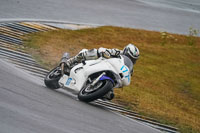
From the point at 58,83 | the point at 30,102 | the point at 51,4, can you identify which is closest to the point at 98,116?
the point at 30,102

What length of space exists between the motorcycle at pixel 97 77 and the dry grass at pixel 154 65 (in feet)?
4.91

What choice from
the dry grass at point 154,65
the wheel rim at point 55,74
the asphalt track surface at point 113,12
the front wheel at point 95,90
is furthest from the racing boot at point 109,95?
the asphalt track surface at point 113,12

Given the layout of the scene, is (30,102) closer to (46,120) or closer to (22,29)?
(46,120)

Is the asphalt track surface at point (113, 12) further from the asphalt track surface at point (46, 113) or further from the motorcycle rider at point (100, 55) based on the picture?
the asphalt track surface at point (46, 113)

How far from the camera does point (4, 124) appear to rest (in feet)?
16.9

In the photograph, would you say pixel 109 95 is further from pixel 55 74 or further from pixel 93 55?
pixel 55 74

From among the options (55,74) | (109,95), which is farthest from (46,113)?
(55,74)

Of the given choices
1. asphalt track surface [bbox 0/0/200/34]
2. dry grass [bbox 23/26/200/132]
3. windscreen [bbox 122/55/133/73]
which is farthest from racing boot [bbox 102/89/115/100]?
asphalt track surface [bbox 0/0/200/34]

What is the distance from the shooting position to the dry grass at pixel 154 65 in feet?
33.6

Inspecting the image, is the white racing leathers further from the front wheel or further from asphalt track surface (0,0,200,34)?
asphalt track surface (0,0,200,34)

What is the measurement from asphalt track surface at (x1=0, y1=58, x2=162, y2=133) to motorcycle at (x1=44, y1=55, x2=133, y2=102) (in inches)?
9.4

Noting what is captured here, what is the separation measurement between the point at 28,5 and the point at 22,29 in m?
3.96

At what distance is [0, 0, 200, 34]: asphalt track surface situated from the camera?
57.2 ft

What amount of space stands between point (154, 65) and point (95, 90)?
7.05 m
